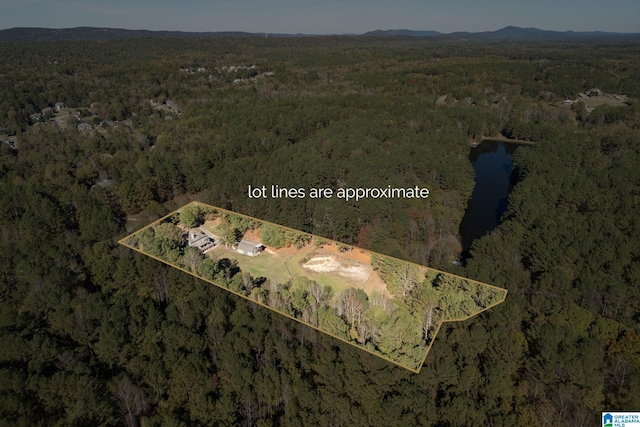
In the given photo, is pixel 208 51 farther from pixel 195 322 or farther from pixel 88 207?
pixel 195 322

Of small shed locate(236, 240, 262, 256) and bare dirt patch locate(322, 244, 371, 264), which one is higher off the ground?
small shed locate(236, 240, 262, 256)

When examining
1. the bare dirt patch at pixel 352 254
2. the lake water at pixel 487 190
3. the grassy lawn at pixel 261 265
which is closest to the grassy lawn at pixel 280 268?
the grassy lawn at pixel 261 265

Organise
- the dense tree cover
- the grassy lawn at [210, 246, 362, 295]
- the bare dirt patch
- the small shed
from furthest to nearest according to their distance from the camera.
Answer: the dense tree cover, the bare dirt patch, the small shed, the grassy lawn at [210, 246, 362, 295]

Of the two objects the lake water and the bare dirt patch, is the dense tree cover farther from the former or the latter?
the lake water

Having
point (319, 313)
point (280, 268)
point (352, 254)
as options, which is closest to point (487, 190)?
point (352, 254)

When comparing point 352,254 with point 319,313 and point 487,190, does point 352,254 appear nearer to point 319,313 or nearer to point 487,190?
point 319,313

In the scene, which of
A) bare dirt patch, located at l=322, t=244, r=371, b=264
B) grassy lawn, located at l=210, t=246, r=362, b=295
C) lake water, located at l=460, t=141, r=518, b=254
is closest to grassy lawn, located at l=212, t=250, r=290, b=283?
grassy lawn, located at l=210, t=246, r=362, b=295
